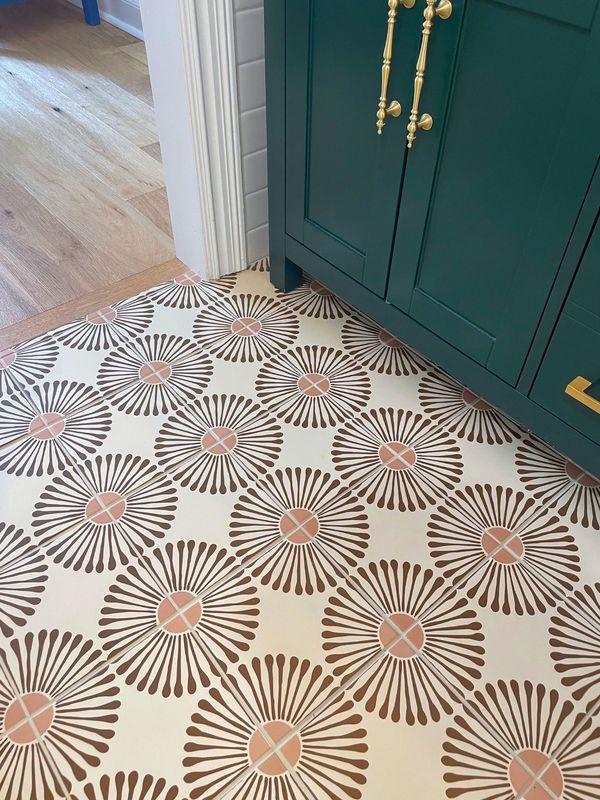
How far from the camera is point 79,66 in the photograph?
2736mm

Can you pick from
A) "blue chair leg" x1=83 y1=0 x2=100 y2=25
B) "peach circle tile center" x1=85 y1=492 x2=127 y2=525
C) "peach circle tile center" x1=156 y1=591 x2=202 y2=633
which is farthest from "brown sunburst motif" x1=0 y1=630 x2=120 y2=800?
"blue chair leg" x1=83 y1=0 x2=100 y2=25

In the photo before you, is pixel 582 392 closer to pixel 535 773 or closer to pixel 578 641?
pixel 578 641

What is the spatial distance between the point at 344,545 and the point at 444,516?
20 cm

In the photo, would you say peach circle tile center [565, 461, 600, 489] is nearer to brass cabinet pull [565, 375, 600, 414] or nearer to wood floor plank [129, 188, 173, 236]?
brass cabinet pull [565, 375, 600, 414]

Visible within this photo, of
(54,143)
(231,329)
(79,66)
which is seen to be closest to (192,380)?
(231,329)

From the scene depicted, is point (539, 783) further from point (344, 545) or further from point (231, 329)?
point (231, 329)

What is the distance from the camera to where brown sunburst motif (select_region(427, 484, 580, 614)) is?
1.15 m

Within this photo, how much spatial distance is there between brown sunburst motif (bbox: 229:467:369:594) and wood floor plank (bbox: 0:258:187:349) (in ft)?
2.26

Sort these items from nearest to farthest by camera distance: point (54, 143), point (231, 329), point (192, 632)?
point (192, 632) → point (231, 329) → point (54, 143)

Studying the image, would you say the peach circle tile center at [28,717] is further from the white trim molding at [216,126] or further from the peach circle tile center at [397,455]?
the white trim molding at [216,126]

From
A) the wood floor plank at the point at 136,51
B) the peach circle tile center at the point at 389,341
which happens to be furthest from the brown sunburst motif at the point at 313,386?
the wood floor plank at the point at 136,51

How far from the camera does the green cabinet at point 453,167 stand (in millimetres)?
953

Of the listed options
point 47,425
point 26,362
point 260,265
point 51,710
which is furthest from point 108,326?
point 51,710

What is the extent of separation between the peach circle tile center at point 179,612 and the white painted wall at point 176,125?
90 centimetres
